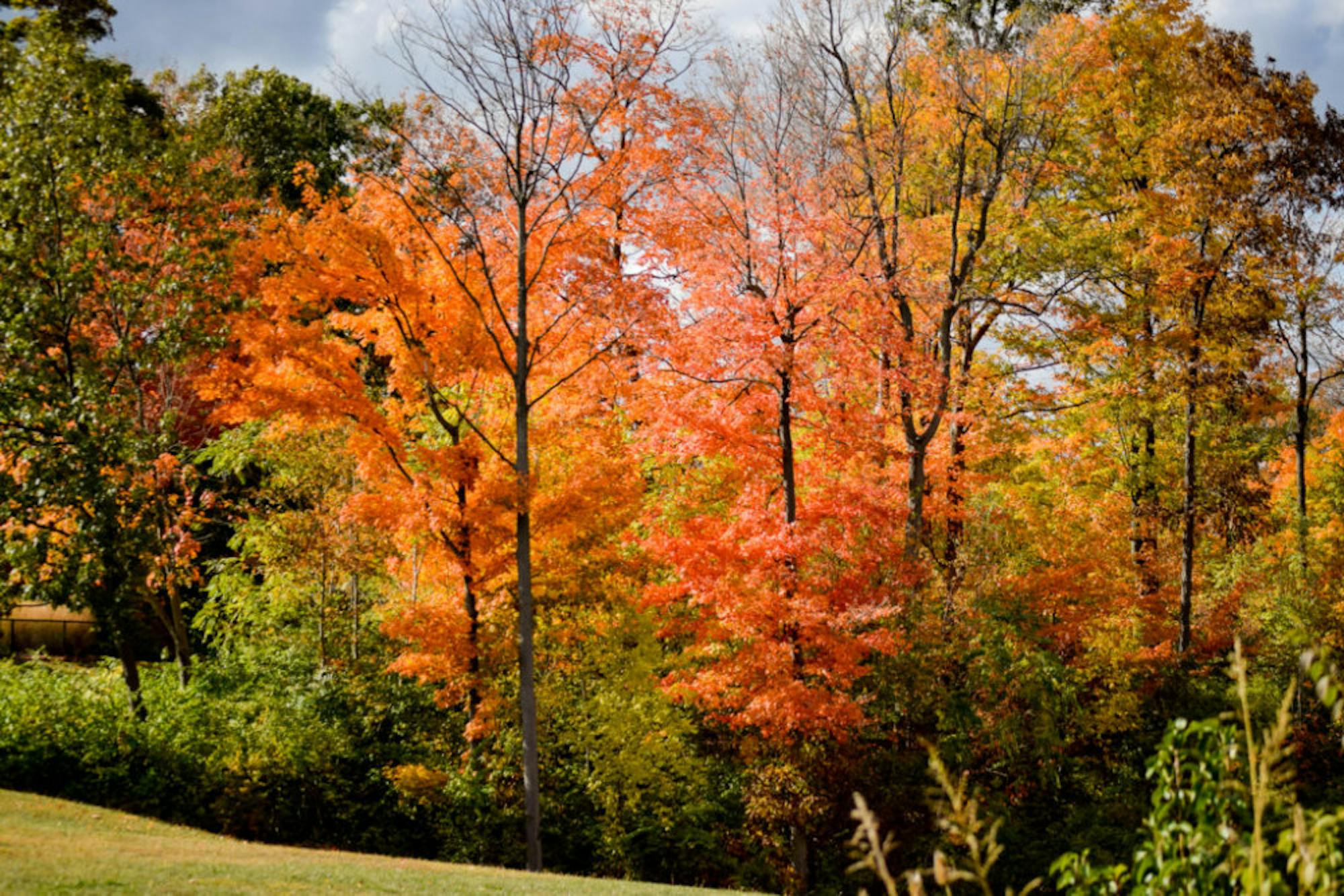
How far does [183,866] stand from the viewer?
35.2ft

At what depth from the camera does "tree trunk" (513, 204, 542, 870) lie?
51.4 ft

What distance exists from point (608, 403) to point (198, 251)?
677 cm

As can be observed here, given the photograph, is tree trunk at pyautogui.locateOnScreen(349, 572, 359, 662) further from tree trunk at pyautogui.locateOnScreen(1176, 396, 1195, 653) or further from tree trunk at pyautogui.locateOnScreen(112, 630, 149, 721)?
tree trunk at pyautogui.locateOnScreen(1176, 396, 1195, 653)

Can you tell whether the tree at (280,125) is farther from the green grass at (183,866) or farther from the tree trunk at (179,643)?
the green grass at (183,866)

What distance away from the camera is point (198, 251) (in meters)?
16.8

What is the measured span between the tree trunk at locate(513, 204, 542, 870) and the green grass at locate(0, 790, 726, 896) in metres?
1.52

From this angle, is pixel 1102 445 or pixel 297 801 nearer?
pixel 297 801

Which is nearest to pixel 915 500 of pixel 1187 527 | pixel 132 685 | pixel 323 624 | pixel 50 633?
pixel 1187 527

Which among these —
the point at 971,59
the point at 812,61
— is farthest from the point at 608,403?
the point at 971,59

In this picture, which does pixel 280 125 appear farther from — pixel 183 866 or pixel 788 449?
pixel 183 866

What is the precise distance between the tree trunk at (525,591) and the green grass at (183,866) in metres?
1.52

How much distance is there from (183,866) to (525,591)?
242 inches

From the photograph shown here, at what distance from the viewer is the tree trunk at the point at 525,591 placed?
616 inches

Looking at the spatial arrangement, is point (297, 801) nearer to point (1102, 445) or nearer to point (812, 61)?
point (812, 61)
